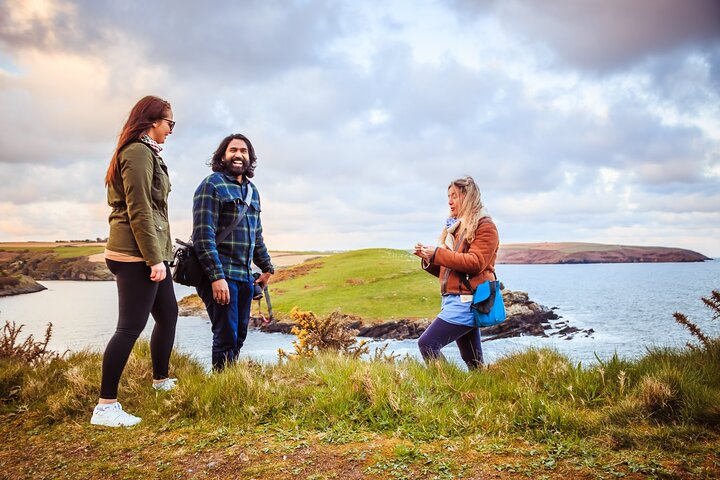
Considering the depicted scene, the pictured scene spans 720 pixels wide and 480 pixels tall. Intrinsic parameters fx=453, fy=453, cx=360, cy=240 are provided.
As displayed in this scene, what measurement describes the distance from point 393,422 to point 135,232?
2.68 meters

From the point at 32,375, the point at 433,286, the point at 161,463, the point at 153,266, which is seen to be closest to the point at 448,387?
the point at 161,463

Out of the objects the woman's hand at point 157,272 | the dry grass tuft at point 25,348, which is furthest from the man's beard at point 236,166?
the dry grass tuft at point 25,348

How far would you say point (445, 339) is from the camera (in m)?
4.86

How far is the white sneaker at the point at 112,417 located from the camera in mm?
4039

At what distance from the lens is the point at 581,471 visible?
286 centimetres

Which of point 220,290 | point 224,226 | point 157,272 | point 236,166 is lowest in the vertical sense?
point 220,290

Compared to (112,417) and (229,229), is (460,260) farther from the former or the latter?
(112,417)

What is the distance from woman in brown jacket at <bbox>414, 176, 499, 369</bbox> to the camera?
4.73m

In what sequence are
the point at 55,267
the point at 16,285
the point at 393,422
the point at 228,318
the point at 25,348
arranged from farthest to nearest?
1. the point at 55,267
2. the point at 16,285
3. the point at 25,348
4. the point at 228,318
5. the point at 393,422

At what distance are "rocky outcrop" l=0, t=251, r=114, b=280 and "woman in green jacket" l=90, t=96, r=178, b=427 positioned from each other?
18965 mm

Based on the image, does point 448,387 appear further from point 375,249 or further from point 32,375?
point 375,249

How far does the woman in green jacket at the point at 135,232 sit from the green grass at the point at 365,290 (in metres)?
21.0

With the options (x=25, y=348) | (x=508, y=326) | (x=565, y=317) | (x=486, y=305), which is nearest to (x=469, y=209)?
(x=486, y=305)

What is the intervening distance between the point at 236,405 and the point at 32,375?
2985 mm
